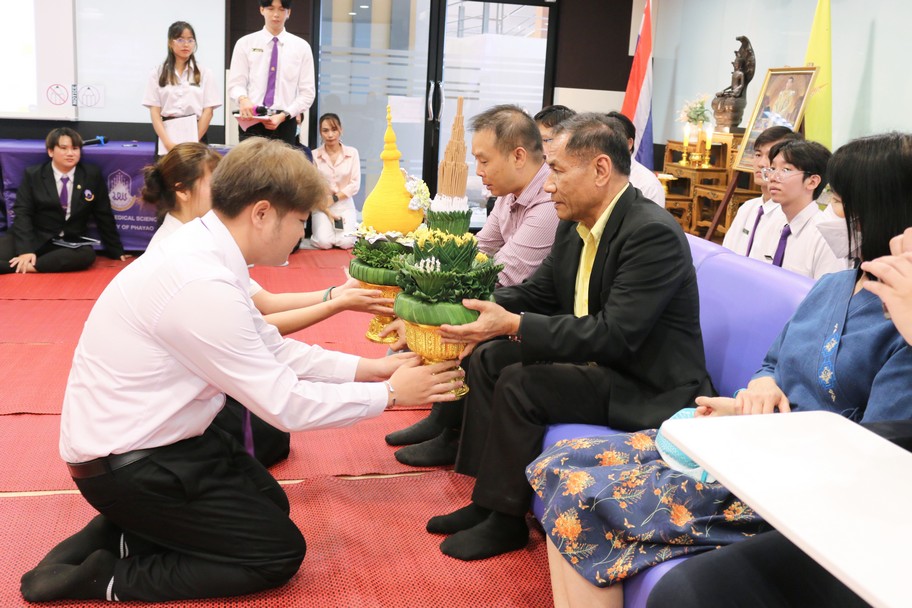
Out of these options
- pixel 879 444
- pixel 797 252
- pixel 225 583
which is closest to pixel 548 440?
pixel 225 583

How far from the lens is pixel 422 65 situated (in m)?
8.78

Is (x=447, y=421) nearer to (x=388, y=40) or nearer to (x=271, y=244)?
(x=271, y=244)

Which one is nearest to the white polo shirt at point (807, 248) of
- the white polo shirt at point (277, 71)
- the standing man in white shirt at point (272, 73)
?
the standing man in white shirt at point (272, 73)

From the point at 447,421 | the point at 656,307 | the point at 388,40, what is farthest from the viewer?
the point at 388,40

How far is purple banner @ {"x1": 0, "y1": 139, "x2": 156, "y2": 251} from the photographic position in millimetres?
6246

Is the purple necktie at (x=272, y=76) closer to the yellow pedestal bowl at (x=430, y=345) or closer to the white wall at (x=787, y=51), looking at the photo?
the white wall at (x=787, y=51)

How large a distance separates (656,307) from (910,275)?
2.82 ft

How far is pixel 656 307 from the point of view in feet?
Result: 7.63

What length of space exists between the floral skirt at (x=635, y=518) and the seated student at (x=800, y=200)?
2.18 metres

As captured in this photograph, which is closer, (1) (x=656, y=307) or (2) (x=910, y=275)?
(2) (x=910, y=275)

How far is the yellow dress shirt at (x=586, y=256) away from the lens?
8.25ft

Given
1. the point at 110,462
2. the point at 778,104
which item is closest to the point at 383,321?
the point at 110,462

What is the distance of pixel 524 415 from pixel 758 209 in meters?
2.47

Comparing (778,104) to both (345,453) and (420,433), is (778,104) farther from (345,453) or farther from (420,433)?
(345,453)
